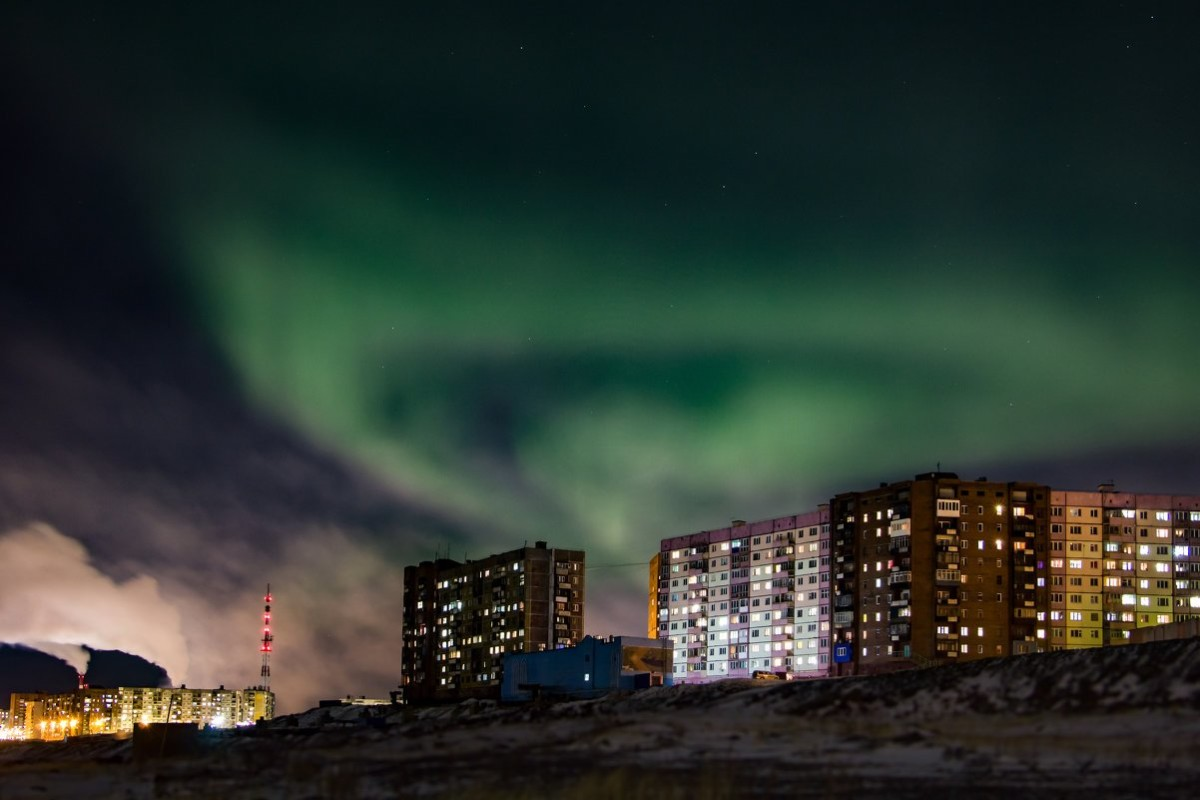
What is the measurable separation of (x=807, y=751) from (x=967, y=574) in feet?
399

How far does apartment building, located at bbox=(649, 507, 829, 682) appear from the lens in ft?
577

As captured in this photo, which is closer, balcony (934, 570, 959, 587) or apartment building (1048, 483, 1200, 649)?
balcony (934, 570, 959, 587)

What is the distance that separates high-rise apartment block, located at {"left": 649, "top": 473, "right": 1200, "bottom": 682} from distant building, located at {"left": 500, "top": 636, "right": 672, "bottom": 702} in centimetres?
3189

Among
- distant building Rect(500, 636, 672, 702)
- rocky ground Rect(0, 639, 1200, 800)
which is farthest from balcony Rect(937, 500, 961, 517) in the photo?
rocky ground Rect(0, 639, 1200, 800)

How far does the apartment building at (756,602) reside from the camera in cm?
17600

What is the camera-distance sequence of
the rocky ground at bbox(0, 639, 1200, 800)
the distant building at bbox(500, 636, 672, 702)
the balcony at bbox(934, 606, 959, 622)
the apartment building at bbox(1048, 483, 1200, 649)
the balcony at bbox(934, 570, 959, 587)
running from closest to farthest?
the rocky ground at bbox(0, 639, 1200, 800), the distant building at bbox(500, 636, 672, 702), the balcony at bbox(934, 606, 959, 622), the balcony at bbox(934, 570, 959, 587), the apartment building at bbox(1048, 483, 1200, 649)

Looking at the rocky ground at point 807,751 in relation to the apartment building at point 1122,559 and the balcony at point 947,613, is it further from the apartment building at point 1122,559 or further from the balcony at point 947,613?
the apartment building at point 1122,559

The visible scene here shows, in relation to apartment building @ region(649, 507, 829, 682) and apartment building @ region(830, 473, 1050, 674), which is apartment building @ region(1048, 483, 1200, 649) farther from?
apartment building @ region(649, 507, 829, 682)

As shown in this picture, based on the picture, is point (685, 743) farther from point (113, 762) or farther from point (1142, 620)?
point (1142, 620)

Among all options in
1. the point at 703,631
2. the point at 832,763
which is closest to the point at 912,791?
the point at 832,763

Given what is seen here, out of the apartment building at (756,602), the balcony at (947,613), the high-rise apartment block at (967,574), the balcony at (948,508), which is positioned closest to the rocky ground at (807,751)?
the high-rise apartment block at (967,574)

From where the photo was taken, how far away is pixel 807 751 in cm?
4191

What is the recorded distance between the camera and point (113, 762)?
183ft

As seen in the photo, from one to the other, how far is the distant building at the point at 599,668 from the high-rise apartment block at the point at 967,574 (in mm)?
31894
